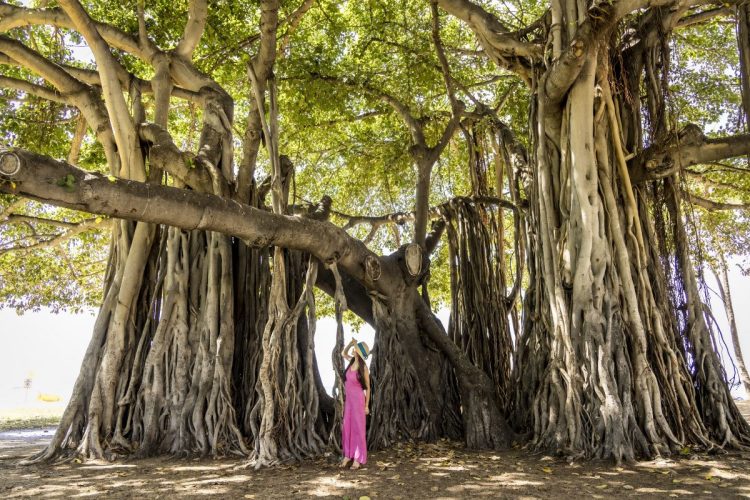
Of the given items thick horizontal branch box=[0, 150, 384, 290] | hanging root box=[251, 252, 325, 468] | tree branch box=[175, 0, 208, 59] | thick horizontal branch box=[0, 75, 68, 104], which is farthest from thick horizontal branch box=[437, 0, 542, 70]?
thick horizontal branch box=[0, 75, 68, 104]

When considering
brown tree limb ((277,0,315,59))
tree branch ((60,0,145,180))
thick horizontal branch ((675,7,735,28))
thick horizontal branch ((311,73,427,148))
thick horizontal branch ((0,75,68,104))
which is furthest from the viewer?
thick horizontal branch ((311,73,427,148))

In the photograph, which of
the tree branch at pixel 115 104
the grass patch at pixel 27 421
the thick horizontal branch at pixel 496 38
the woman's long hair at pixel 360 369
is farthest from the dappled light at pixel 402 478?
the grass patch at pixel 27 421

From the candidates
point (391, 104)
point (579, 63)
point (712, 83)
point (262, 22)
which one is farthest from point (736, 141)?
point (262, 22)

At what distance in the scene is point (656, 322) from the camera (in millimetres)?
5539

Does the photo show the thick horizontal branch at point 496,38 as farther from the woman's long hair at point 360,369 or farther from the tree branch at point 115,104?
the tree branch at point 115,104

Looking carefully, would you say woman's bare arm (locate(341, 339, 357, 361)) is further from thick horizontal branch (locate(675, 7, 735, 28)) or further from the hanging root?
thick horizontal branch (locate(675, 7, 735, 28))

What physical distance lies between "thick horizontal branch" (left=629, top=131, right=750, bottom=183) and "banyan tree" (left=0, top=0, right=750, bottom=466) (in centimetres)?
2

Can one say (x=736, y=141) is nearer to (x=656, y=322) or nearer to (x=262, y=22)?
(x=656, y=322)

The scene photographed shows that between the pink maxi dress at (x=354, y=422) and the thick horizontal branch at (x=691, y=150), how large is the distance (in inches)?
150

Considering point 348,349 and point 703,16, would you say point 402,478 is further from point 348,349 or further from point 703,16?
point 703,16

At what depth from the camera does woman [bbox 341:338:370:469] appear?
518 cm

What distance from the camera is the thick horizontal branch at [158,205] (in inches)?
144

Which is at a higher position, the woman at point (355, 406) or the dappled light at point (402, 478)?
the woman at point (355, 406)

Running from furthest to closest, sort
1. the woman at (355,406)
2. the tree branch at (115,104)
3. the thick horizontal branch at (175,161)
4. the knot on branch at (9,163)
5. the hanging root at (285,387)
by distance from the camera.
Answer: the tree branch at (115,104) < the thick horizontal branch at (175,161) < the hanging root at (285,387) < the woman at (355,406) < the knot on branch at (9,163)
